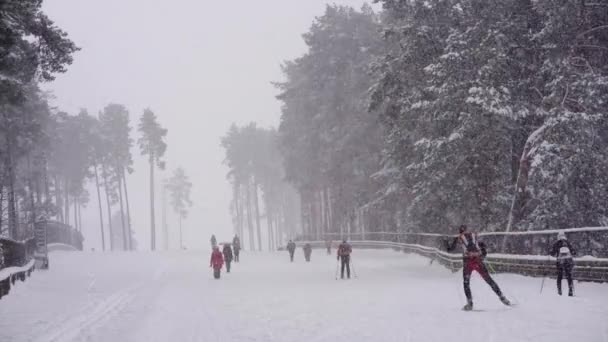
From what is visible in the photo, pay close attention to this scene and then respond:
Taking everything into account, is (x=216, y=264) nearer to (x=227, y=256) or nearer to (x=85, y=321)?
(x=227, y=256)

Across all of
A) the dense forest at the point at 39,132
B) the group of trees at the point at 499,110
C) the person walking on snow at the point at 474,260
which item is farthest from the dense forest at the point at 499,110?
the dense forest at the point at 39,132

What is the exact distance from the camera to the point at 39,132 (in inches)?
1617

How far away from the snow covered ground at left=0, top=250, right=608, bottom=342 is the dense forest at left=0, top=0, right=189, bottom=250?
7.11 metres

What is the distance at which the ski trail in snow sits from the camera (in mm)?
10902

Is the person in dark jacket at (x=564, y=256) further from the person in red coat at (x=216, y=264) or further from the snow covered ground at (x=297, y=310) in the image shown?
the person in red coat at (x=216, y=264)

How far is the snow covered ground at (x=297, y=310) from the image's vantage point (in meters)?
10.3

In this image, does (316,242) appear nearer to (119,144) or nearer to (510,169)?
(510,169)

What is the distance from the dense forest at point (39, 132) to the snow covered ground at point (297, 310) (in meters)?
7.11

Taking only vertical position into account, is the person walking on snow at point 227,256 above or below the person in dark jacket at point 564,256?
below

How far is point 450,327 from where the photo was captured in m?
10.5

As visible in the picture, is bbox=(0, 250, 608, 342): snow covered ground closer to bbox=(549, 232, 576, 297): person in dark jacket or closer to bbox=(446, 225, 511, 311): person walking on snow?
bbox=(446, 225, 511, 311): person walking on snow

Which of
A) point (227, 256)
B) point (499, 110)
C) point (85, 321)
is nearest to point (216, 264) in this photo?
point (227, 256)

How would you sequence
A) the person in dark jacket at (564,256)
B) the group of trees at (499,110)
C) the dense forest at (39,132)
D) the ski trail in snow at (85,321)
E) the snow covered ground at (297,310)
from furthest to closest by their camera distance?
the group of trees at (499,110)
the dense forest at (39,132)
the person in dark jacket at (564,256)
the ski trail in snow at (85,321)
the snow covered ground at (297,310)

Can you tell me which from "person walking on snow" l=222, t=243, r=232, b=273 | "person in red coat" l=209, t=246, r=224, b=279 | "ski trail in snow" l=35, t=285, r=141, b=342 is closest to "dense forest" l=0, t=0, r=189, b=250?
"ski trail in snow" l=35, t=285, r=141, b=342
